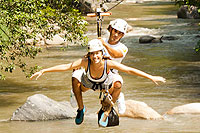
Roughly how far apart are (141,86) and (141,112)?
6.19 metres

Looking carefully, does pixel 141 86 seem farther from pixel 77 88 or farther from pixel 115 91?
pixel 77 88

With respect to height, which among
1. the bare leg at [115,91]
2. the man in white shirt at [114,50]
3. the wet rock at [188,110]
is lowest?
the wet rock at [188,110]

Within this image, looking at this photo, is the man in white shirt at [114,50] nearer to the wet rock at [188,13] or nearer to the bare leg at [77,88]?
the bare leg at [77,88]

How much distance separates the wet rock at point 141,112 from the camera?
17.9 meters

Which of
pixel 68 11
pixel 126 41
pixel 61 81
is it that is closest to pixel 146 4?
pixel 126 41

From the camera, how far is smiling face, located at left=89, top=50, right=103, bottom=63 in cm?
984

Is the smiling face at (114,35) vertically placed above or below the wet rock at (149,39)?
above

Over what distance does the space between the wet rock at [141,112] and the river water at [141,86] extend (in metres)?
0.24

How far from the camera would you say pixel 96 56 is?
9867 millimetres

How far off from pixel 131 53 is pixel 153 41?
3.81m

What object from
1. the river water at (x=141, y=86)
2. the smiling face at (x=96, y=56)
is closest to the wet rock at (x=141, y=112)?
the river water at (x=141, y=86)

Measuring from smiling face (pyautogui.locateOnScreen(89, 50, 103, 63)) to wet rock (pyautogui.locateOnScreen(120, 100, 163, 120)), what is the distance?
8.24 metres

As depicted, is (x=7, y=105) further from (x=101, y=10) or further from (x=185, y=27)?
(x=185, y=27)

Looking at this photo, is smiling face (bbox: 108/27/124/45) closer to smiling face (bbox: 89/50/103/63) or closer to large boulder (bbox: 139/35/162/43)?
smiling face (bbox: 89/50/103/63)
